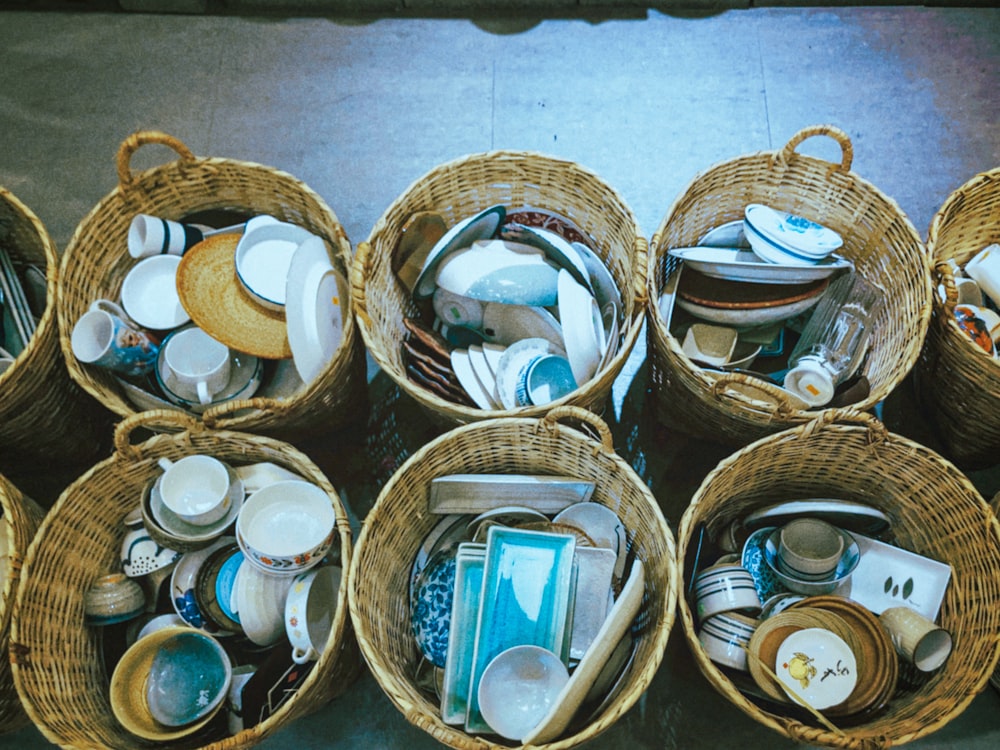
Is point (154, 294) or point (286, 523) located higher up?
point (154, 294)

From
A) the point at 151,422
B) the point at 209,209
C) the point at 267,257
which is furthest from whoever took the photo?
the point at 209,209

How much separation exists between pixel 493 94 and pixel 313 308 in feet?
3.46

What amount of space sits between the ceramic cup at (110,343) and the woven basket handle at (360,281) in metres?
0.46

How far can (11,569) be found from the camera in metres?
1.26

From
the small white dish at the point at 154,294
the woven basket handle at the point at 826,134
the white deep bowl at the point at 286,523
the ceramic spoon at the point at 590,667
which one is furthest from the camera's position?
the small white dish at the point at 154,294

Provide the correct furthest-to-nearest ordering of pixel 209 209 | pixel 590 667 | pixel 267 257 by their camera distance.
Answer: pixel 209 209, pixel 267 257, pixel 590 667

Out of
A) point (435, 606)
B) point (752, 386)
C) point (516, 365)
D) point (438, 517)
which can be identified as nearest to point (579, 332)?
point (516, 365)

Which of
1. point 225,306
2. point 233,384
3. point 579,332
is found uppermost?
point 579,332

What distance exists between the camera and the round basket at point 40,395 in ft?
4.69

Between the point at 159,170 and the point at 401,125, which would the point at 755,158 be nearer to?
the point at 401,125

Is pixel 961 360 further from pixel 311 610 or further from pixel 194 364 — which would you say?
pixel 194 364

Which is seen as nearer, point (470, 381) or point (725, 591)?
point (725, 591)

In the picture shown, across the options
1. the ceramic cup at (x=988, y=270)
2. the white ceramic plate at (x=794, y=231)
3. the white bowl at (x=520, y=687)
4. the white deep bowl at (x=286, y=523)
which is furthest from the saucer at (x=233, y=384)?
the ceramic cup at (x=988, y=270)

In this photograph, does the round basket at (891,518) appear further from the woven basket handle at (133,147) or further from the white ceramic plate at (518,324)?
the woven basket handle at (133,147)
